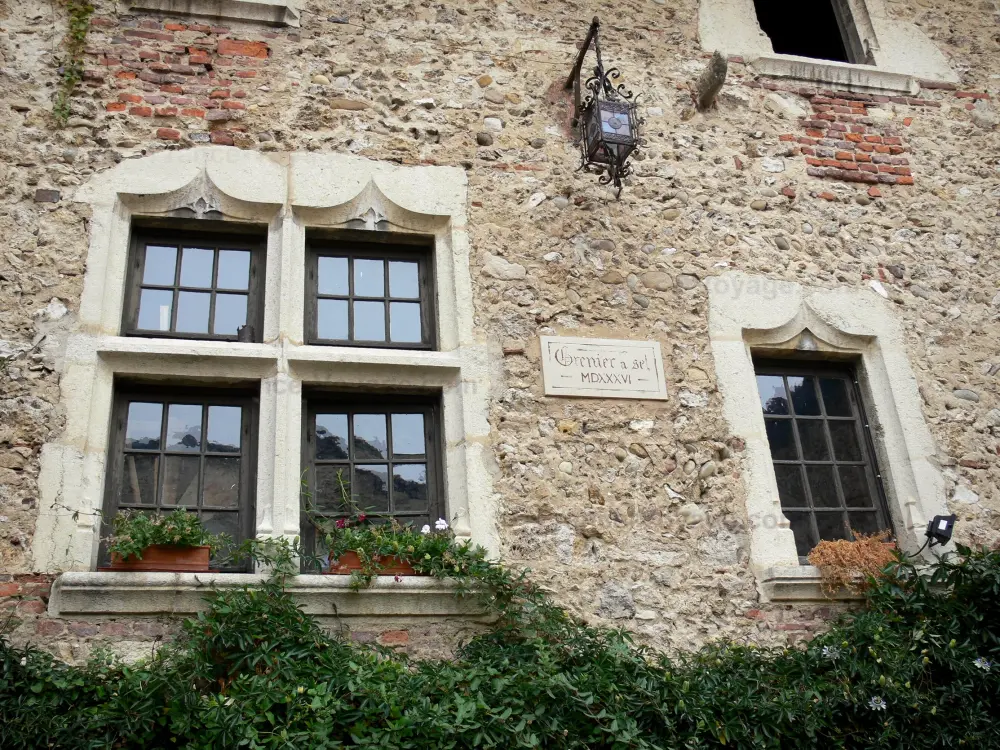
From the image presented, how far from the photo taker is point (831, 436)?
5.11m

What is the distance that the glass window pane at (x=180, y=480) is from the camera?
4301mm

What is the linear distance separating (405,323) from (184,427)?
3.80 ft

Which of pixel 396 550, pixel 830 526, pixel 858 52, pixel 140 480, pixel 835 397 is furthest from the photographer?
pixel 858 52

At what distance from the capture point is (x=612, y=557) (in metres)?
4.42

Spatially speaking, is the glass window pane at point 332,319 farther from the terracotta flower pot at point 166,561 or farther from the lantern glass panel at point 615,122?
the lantern glass panel at point 615,122

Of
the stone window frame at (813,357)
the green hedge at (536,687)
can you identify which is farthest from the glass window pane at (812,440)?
the green hedge at (536,687)

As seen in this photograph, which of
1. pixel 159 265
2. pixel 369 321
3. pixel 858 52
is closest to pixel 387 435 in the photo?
pixel 369 321

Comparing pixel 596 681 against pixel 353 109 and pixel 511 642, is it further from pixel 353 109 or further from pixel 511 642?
pixel 353 109

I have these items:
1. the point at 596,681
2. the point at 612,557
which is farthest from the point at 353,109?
the point at 596,681

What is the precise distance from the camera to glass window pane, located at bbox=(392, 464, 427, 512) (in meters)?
4.49

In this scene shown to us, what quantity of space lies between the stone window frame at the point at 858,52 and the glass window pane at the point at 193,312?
3.31 metres

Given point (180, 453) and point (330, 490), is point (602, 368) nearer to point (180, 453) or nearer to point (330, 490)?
point (330, 490)

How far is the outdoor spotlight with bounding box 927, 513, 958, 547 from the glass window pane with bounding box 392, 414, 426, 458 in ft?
7.80

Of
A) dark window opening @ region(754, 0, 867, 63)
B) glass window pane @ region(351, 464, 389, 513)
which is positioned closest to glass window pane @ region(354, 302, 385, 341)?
glass window pane @ region(351, 464, 389, 513)
